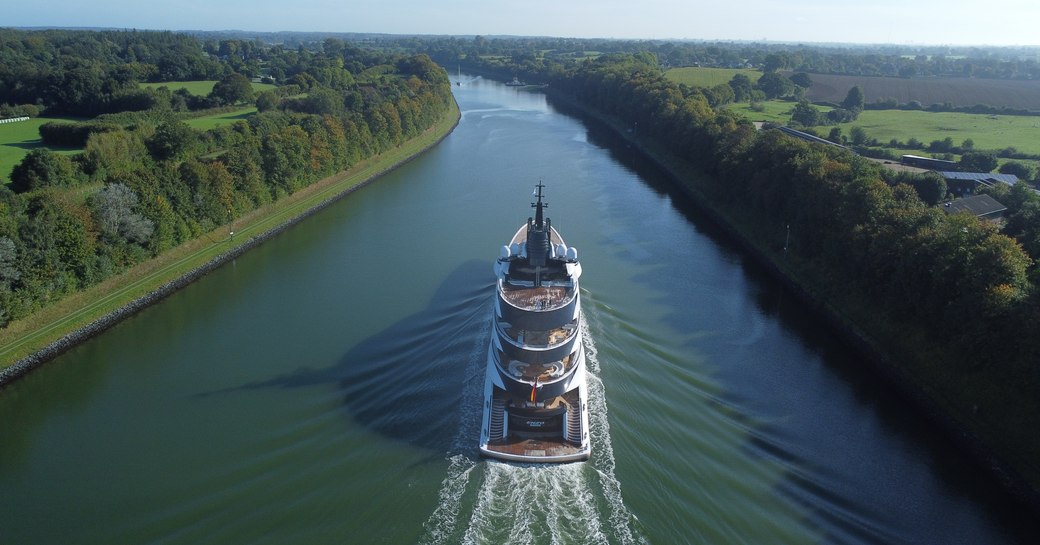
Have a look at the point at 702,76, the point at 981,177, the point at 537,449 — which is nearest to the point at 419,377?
the point at 537,449

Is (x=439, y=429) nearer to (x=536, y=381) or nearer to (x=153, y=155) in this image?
(x=536, y=381)

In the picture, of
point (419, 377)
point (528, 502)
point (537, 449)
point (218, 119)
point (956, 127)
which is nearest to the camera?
point (528, 502)

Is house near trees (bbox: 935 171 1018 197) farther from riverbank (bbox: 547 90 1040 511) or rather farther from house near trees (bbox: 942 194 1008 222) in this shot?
riverbank (bbox: 547 90 1040 511)

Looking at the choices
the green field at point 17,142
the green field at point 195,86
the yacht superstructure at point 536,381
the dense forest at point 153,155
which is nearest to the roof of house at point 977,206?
the yacht superstructure at point 536,381

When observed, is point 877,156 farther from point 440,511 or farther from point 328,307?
point 440,511

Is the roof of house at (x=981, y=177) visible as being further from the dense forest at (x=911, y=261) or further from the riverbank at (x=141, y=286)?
the riverbank at (x=141, y=286)

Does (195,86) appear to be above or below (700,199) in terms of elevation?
above

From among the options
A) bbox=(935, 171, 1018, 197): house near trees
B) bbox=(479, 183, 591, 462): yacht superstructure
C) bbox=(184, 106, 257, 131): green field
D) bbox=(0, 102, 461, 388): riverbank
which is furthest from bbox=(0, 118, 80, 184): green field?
bbox=(935, 171, 1018, 197): house near trees
